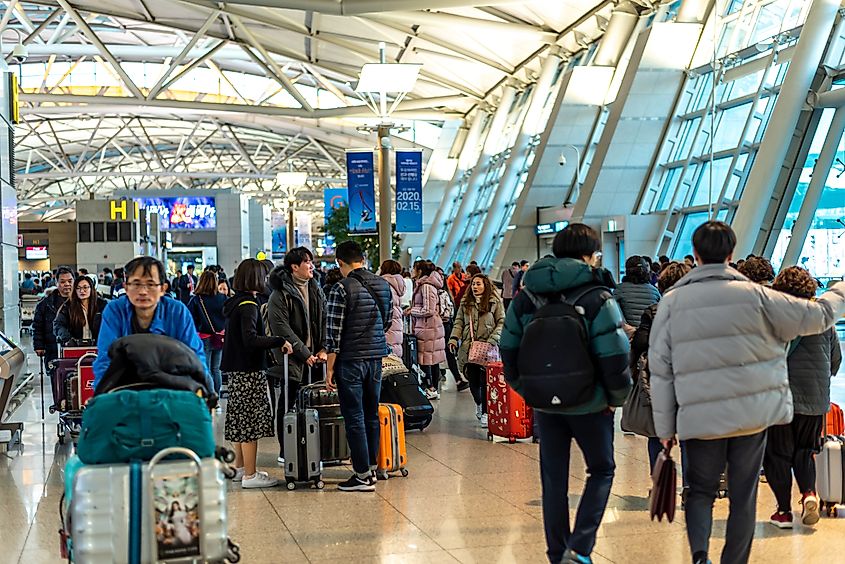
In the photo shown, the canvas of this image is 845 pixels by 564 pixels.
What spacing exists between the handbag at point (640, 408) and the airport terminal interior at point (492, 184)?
1.82 ft

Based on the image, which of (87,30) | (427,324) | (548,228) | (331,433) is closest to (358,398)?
(331,433)

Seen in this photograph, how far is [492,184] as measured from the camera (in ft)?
136

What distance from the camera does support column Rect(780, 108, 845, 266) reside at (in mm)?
19203

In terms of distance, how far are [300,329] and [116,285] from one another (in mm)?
12844

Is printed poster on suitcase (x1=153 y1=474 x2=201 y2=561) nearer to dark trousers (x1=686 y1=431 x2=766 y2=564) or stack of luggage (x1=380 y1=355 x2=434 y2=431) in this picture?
dark trousers (x1=686 y1=431 x2=766 y2=564)

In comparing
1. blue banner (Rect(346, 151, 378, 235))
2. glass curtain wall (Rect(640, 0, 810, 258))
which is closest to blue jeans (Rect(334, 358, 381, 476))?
glass curtain wall (Rect(640, 0, 810, 258))

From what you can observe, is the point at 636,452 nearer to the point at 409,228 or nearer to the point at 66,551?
the point at 66,551

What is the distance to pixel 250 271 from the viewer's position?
27.8 ft

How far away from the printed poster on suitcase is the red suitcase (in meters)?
5.74

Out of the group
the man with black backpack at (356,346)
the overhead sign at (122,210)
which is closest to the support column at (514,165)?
the overhead sign at (122,210)

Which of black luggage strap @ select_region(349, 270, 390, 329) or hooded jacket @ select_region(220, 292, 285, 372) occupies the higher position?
black luggage strap @ select_region(349, 270, 390, 329)

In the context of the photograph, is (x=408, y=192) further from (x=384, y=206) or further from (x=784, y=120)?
(x=784, y=120)

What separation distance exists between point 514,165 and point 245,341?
29.4 metres

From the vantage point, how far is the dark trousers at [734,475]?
5008 mm
